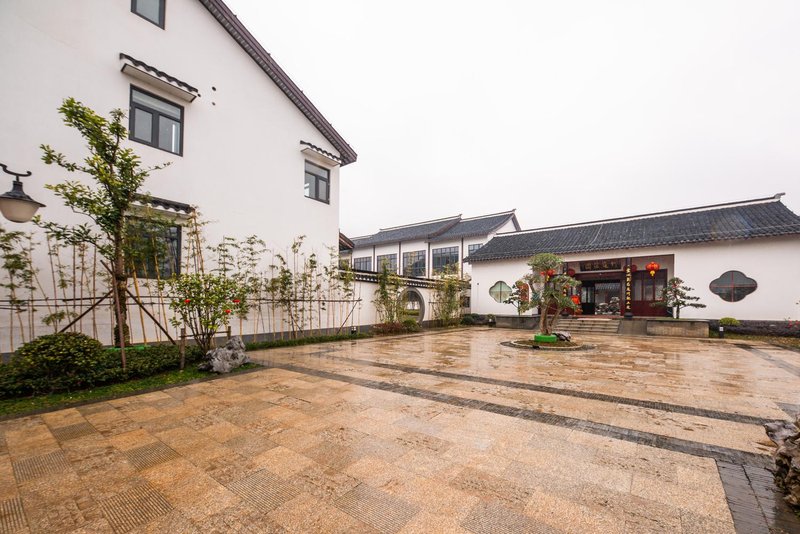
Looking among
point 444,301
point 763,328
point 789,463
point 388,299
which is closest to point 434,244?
point 444,301

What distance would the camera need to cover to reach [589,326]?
13.9m

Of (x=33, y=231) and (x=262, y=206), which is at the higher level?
(x=262, y=206)

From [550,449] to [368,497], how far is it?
5.41ft

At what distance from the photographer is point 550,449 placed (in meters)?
2.83

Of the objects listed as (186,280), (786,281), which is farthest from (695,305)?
(186,280)

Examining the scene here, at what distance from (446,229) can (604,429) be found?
2128 cm

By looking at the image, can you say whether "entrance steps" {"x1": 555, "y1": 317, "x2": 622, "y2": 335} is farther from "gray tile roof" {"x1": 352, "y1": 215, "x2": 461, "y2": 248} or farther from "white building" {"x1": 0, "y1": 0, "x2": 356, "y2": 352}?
"gray tile roof" {"x1": 352, "y1": 215, "x2": 461, "y2": 248}

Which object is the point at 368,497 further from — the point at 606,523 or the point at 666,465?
the point at 666,465

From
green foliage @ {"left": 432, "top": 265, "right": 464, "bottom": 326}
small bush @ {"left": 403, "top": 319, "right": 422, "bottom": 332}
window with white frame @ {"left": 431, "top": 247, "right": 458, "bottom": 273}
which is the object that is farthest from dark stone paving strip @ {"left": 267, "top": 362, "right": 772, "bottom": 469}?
window with white frame @ {"left": 431, "top": 247, "right": 458, "bottom": 273}

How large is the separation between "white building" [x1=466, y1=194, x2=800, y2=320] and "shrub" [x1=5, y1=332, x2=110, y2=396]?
1547cm

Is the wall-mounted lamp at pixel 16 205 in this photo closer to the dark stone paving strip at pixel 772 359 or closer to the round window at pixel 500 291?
the dark stone paving strip at pixel 772 359

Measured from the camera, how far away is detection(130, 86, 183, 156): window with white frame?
7.16 m

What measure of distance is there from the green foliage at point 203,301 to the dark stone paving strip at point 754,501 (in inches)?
254

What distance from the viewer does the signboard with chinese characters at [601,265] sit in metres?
15.5
